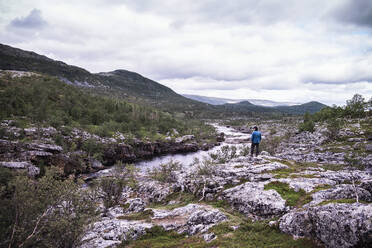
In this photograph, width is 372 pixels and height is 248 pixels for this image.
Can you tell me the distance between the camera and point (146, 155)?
126250 millimetres

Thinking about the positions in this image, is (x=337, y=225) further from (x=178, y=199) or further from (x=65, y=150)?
(x=65, y=150)

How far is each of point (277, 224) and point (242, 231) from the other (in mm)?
3283

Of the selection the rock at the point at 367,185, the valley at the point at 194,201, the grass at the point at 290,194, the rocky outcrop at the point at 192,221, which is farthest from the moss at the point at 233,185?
the rock at the point at 367,185

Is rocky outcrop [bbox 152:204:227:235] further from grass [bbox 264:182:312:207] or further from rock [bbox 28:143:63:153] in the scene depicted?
rock [bbox 28:143:63:153]

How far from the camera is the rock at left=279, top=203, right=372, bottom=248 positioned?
10282 mm

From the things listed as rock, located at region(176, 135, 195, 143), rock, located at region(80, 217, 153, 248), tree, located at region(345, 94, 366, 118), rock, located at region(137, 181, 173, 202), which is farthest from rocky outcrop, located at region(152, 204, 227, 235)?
tree, located at region(345, 94, 366, 118)

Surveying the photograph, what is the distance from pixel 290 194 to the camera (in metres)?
23.7

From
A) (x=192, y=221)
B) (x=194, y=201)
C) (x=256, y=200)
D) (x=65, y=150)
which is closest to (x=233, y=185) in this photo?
(x=194, y=201)

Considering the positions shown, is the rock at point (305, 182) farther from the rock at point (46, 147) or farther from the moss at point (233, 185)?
the rock at point (46, 147)

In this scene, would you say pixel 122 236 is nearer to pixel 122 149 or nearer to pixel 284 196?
pixel 284 196

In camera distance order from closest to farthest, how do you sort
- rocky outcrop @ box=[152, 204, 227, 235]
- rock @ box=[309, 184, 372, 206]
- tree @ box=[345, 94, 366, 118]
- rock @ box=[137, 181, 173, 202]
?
rock @ box=[309, 184, 372, 206] < rocky outcrop @ box=[152, 204, 227, 235] < rock @ box=[137, 181, 173, 202] < tree @ box=[345, 94, 366, 118]

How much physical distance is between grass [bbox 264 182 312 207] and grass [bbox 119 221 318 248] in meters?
6.13

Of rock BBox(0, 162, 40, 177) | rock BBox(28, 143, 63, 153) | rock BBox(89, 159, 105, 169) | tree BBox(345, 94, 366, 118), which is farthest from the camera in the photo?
tree BBox(345, 94, 366, 118)

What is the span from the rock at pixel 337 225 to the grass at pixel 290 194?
25.0 feet
